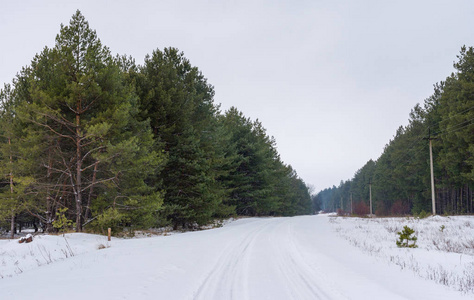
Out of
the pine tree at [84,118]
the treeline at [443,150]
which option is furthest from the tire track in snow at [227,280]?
the treeline at [443,150]

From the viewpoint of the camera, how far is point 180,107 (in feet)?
63.1

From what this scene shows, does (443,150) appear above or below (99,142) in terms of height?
above

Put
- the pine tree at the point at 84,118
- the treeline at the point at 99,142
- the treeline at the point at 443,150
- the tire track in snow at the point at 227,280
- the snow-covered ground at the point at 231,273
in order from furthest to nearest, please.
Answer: the treeline at the point at 443,150, the treeline at the point at 99,142, the pine tree at the point at 84,118, the snow-covered ground at the point at 231,273, the tire track in snow at the point at 227,280

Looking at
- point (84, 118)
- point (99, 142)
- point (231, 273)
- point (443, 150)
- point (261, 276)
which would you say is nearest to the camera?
point (261, 276)

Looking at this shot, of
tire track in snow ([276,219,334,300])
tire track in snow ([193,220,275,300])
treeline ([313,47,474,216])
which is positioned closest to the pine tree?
tire track in snow ([193,220,275,300])

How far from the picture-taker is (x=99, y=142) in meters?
14.4

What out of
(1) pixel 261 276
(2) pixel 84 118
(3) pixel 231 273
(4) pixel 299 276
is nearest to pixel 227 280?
(3) pixel 231 273

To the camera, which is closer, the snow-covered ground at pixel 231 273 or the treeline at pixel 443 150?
the snow-covered ground at pixel 231 273

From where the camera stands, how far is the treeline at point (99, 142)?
13.7 meters

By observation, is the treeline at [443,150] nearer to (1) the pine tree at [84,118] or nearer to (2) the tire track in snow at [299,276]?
(2) the tire track in snow at [299,276]

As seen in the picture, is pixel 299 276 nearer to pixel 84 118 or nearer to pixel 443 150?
pixel 84 118

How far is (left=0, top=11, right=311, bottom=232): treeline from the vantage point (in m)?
13.7

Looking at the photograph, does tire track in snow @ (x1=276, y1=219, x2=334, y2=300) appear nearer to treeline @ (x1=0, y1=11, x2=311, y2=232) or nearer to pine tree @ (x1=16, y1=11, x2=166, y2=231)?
pine tree @ (x1=16, y1=11, x2=166, y2=231)

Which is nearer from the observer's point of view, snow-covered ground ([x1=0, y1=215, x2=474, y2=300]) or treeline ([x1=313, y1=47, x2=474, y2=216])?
snow-covered ground ([x1=0, y1=215, x2=474, y2=300])
